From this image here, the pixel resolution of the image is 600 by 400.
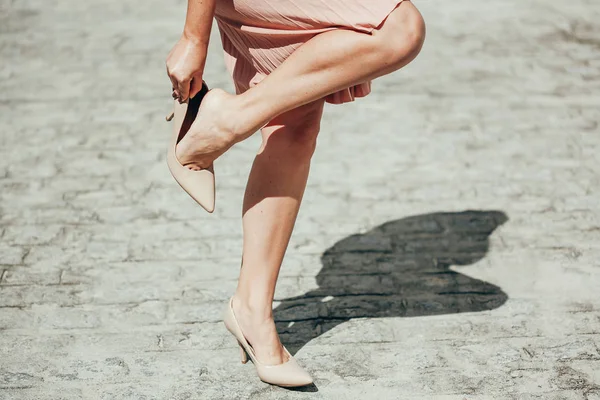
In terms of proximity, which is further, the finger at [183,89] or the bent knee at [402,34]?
the finger at [183,89]

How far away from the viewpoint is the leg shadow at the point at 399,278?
3170 millimetres

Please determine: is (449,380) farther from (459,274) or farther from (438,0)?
(438,0)

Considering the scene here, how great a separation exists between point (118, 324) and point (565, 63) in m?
3.81

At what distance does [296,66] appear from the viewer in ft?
7.97

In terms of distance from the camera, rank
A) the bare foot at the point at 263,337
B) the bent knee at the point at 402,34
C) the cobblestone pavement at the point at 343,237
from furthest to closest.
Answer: the cobblestone pavement at the point at 343,237 < the bare foot at the point at 263,337 < the bent knee at the point at 402,34

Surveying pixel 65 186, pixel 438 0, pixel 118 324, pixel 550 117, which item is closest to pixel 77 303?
pixel 118 324

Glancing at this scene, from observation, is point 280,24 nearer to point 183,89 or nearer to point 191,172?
point 183,89

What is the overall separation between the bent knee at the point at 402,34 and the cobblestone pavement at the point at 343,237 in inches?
40.6

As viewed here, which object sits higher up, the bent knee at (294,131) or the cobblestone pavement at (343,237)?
the bent knee at (294,131)

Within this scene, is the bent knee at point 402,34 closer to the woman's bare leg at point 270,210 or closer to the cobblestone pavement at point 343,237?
the woman's bare leg at point 270,210

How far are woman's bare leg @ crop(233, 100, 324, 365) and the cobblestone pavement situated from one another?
0.58 feet

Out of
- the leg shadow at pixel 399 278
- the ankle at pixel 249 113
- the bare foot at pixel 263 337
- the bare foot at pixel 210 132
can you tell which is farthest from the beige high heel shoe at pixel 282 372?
the ankle at pixel 249 113

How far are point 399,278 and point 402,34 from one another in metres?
1.33

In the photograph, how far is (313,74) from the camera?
2414 mm
